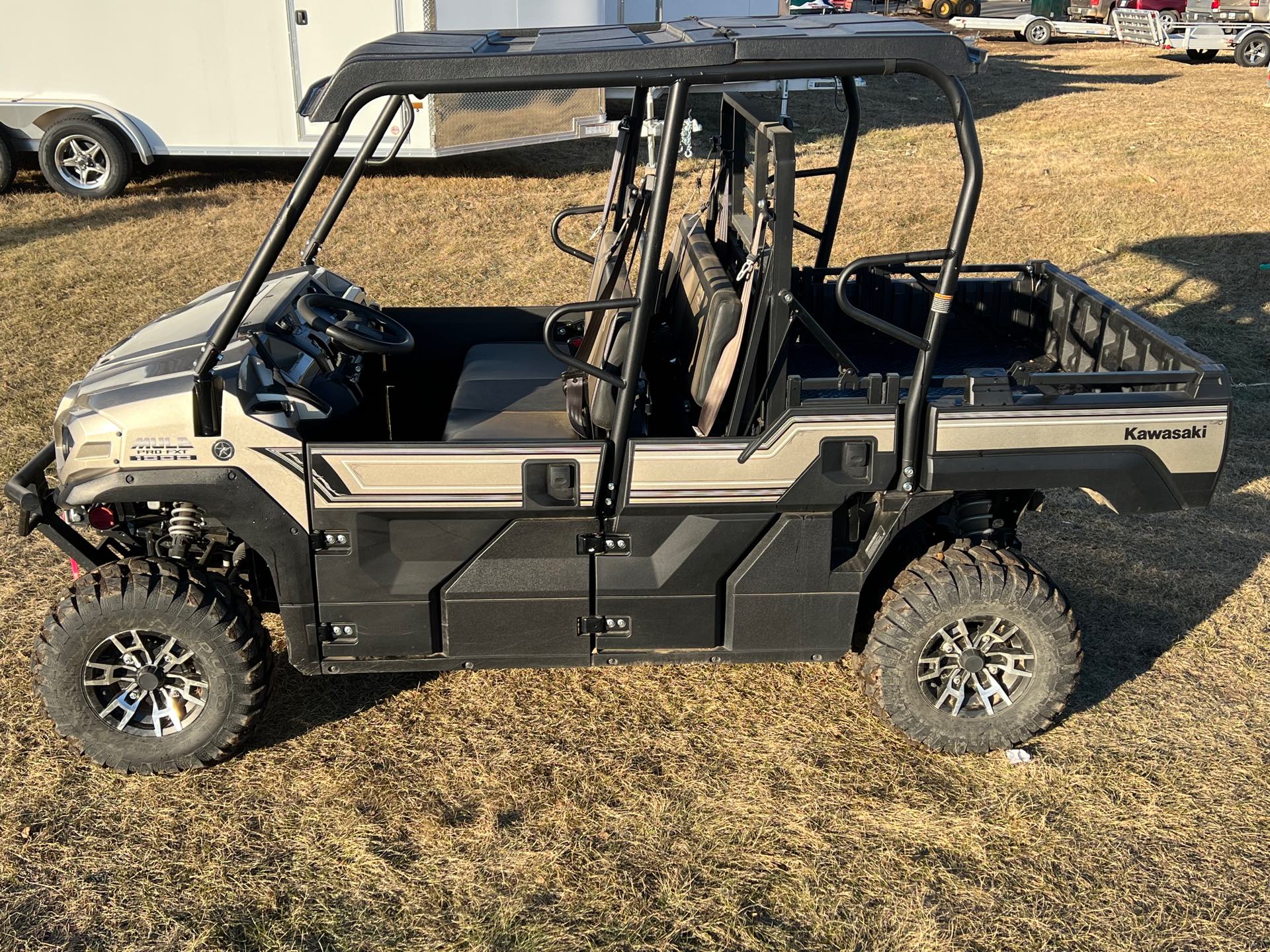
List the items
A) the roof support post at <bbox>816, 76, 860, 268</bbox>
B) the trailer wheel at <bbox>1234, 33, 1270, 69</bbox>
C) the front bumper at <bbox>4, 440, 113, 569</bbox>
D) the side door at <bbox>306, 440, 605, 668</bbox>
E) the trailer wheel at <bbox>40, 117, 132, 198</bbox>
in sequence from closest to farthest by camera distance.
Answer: the side door at <bbox>306, 440, 605, 668</bbox> → the front bumper at <bbox>4, 440, 113, 569</bbox> → the roof support post at <bbox>816, 76, 860, 268</bbox> → the trailer wheel at <bbox>40, 117, 132, 198</bbox> → the trailer wheel at <bbox>1234, 33, 1270, 69</bbox>

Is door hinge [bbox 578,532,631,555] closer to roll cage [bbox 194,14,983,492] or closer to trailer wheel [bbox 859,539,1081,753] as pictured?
roll cage [bbox 194,14,983,492]

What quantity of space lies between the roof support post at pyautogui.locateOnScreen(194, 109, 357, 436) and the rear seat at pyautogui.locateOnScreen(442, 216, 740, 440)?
85 centimetres

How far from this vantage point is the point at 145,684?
3.63 meters

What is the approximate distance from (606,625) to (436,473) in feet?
2.47

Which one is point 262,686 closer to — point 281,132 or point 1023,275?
point 1023,275

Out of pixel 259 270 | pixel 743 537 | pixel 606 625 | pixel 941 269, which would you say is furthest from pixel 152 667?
pixel 941 269

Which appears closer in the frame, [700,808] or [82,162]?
[700,808]

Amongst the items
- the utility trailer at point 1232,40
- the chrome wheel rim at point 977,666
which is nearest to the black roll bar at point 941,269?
the chrome wheel rim at point 977,666

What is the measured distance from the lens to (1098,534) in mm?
5375

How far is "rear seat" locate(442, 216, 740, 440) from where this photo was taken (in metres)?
3.70

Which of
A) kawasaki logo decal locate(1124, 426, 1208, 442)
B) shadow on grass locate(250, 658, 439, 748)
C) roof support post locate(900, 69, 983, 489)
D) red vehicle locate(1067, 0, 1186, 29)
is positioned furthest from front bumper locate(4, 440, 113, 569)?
red vehicle locate(1067, 0, 1186, 29)

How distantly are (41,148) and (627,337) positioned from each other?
923 centimetres

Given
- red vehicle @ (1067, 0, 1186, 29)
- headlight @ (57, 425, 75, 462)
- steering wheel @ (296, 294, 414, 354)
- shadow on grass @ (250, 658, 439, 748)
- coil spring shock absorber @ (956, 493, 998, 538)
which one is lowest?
shadow on grass @ (250, 658, 439, 748)

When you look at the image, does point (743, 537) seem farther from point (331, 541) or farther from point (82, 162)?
point (82, 162)
